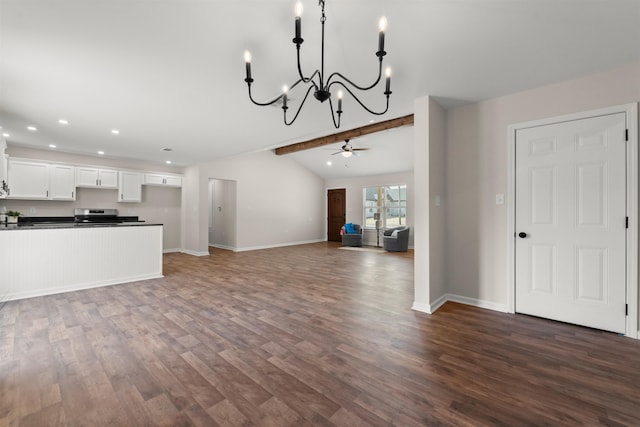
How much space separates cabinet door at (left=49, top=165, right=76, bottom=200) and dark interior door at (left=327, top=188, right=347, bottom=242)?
7.75 metres

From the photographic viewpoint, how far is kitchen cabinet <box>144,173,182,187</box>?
22.9ft

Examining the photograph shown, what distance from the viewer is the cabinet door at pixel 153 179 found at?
6.96 metres

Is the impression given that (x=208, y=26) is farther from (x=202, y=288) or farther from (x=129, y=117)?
(x=202, y=288)

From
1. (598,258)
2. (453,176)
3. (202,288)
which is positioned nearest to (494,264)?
(598,258)

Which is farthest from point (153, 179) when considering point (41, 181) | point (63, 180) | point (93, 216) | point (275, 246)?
point (275, 246)

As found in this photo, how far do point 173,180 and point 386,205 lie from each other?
681 cm

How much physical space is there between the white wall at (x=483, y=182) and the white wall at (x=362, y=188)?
546 centimetres

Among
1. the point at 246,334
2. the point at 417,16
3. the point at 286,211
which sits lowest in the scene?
the point at 246,334

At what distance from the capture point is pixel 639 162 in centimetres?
250

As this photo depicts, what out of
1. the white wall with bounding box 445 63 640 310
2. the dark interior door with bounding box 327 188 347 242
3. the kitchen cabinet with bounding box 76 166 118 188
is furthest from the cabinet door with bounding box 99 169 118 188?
the white wall with bounding box 445 63 640 310

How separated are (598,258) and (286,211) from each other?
7.97 meters

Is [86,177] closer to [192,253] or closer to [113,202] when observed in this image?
[113,202]

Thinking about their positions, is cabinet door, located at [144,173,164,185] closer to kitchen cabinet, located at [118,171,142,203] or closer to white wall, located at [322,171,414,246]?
kitchen cabinet, located at [118,171,142,203]

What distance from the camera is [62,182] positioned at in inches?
225
